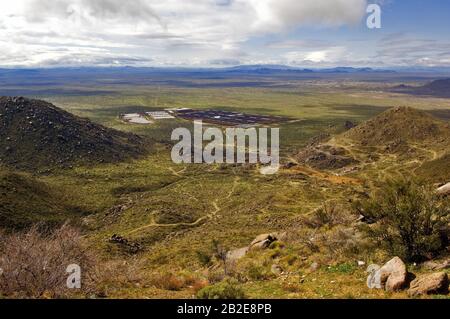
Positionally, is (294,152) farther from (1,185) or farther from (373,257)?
(373,257)

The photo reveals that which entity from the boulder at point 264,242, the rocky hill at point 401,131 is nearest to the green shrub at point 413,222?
the boulder at point 264,242

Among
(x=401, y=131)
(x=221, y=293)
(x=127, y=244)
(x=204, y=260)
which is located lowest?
(x=127, y=244)

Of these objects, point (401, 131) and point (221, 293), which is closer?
point (221, 293)

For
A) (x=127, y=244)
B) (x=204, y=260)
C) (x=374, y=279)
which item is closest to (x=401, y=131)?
(x=127, y=244)

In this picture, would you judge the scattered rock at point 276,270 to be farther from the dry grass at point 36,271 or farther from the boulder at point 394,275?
the dry grass at point 36,271

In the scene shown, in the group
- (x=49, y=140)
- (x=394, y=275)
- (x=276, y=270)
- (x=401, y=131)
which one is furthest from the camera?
(x=401, y=131)

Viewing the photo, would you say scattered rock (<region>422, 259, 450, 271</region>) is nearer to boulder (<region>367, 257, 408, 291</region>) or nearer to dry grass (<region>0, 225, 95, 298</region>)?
boulder (<region>367, 257, 408, 291</region>)

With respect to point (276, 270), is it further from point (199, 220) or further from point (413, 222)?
point (199, 220)
